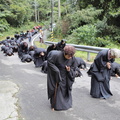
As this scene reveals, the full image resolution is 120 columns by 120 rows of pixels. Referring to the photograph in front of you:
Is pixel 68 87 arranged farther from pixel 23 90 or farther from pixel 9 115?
pixel 23 90

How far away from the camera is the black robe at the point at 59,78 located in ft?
13.9

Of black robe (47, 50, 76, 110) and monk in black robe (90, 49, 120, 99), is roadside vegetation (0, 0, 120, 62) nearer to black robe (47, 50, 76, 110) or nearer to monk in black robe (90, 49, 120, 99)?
monk in black robe (90, 49, 120, 99)

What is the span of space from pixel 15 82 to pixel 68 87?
3192mm

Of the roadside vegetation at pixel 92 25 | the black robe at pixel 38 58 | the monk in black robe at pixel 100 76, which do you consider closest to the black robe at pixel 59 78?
the monk in black robe at pixel 100 76

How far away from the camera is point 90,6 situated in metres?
19.2

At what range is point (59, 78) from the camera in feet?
13.9

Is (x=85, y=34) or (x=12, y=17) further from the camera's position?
(x=12, y=17)

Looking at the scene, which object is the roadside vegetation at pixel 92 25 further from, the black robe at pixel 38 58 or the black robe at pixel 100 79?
the black robe at pixel 100 79

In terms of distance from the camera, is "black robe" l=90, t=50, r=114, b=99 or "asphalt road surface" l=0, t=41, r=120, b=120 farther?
"black robe" l=90, t=50, r=114, b=99

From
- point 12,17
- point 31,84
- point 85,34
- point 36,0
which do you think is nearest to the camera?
point 31,84

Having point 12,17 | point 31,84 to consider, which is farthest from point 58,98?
point 12,17

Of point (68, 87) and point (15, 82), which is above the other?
point (68, 87)

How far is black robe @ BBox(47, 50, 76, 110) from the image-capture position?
425cm

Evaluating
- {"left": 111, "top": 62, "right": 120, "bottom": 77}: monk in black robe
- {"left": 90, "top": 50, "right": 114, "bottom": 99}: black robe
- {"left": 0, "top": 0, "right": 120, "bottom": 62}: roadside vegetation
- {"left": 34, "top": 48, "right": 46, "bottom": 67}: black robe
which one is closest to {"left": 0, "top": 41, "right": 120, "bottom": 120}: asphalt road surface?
{"left": 90, "top": 50, "right": 114, "bottom": 99}: black robe
